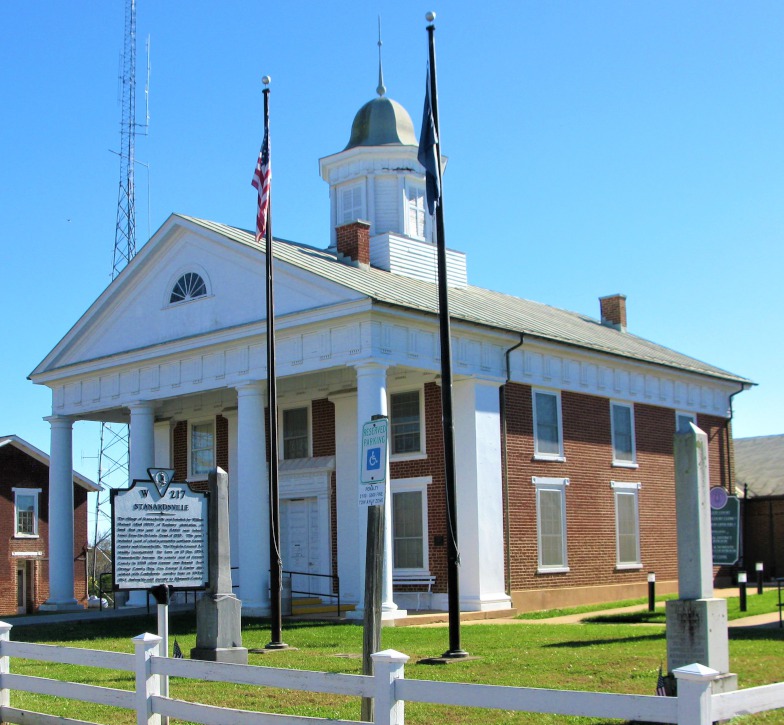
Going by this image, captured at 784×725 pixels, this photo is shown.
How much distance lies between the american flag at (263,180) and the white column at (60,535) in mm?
13064

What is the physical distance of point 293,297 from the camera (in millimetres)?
23750

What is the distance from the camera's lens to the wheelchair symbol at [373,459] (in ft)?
30.4

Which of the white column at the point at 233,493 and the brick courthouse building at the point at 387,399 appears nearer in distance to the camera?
the brick courthouse building at the point at 387,399

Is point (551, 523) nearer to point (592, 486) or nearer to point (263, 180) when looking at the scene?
point (592, 486)

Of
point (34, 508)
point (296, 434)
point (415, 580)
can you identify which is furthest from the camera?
point (34, 508)

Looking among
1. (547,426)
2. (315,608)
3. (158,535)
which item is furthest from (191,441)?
(158,535)

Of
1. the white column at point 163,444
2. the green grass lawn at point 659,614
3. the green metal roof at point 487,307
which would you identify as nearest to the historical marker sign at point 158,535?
the green metal roof at point 487,307

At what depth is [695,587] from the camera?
994 centimetres

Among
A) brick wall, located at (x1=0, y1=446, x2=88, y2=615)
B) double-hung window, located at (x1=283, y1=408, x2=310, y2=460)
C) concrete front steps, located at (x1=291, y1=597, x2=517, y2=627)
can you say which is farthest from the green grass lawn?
brick wall, located at (x1=0, y1=446, x2=88, y2=615)

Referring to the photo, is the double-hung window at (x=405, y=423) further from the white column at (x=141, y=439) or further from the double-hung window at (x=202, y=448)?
the double-hung window at (x=202, y=448)

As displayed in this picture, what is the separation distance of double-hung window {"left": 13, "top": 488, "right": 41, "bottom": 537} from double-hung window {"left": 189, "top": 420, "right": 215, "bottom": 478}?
46.8 ft

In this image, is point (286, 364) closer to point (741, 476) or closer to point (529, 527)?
point (529, 527)

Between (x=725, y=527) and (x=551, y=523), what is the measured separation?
366 inches

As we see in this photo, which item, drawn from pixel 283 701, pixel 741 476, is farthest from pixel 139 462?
pixel 741 476
